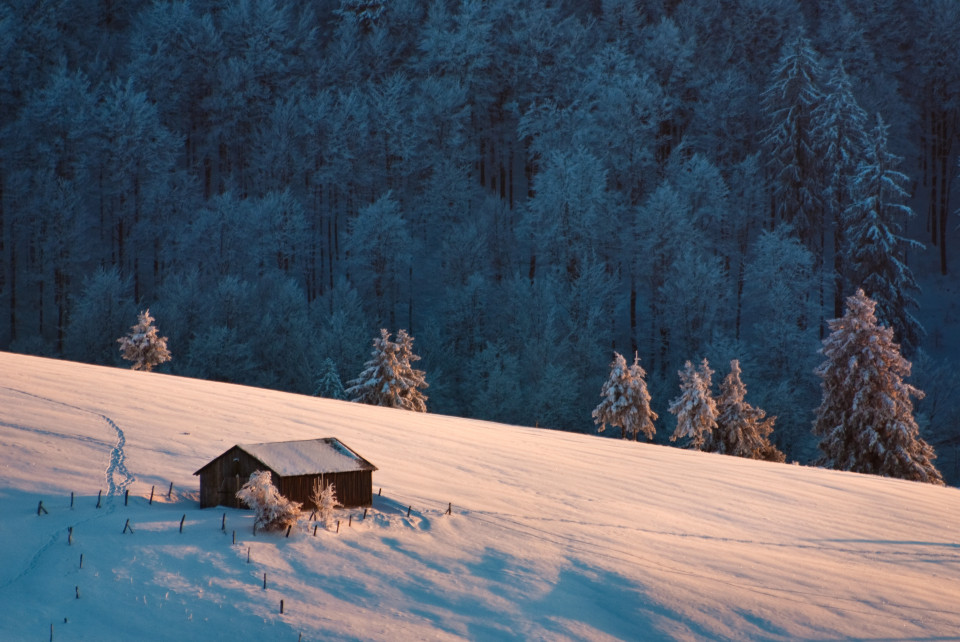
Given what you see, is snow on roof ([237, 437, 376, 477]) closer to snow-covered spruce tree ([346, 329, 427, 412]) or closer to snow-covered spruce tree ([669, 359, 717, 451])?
snow-covered spruce tree ([669, 359, 717, 451])

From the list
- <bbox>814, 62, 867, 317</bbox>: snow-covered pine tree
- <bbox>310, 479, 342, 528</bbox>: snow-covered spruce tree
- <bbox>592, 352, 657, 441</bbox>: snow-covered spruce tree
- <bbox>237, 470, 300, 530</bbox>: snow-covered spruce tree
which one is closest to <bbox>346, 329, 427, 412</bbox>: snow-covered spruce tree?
<bbox>592, 352, 657, 441</bbox>: snow-covered spruce tree

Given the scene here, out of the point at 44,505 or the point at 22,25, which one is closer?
the point at 44,505

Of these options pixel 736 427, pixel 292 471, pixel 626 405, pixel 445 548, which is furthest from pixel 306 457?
pixel 736 427

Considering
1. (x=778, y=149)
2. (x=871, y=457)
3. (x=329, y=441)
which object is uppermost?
(x=778, y=149)

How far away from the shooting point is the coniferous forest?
66125 mm

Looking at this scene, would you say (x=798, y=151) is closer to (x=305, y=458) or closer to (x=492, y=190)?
(x=492, y=190)

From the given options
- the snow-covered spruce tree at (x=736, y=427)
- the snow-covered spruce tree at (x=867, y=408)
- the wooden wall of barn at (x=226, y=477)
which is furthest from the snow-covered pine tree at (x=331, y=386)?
the wooden wall of barn at (x=226, y=477)

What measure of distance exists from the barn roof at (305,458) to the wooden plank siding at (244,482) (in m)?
0.12

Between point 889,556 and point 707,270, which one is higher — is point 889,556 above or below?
below

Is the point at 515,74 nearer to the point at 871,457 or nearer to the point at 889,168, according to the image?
the point at 889,168

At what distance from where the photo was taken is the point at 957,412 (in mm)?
57625

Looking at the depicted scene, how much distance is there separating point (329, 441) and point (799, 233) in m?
60.2

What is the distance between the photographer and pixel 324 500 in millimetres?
19641

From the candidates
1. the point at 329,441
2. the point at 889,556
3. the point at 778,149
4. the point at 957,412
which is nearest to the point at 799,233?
the point at 778,149
